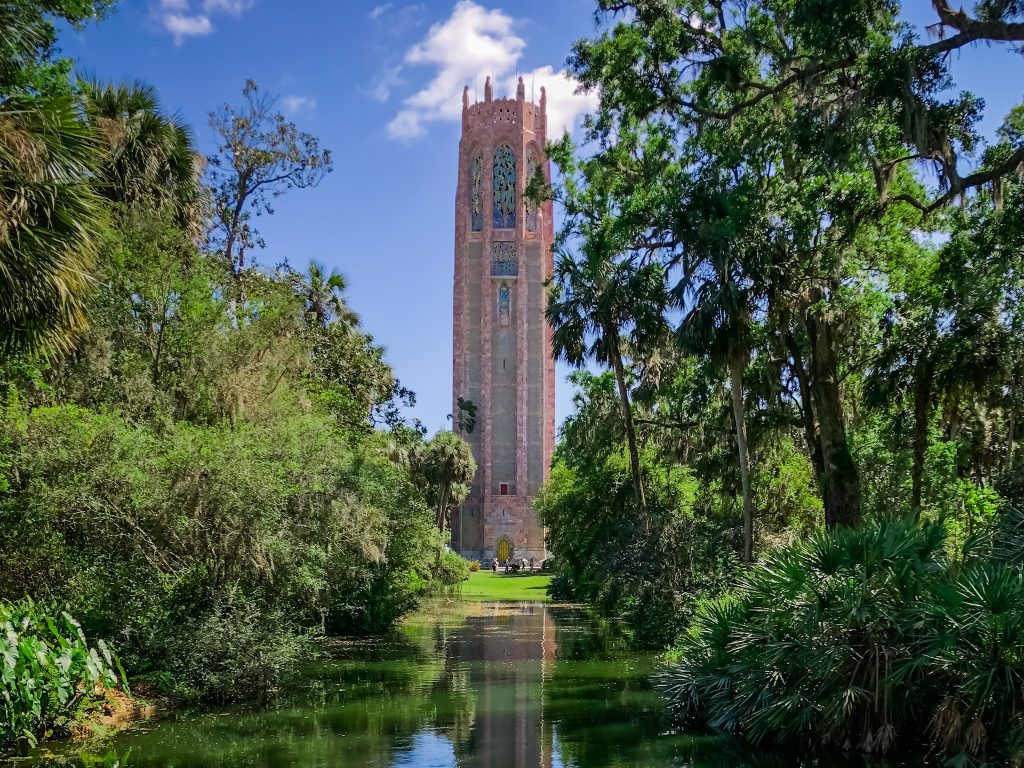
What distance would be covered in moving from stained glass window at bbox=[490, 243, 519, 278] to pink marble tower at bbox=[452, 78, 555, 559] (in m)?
0.09

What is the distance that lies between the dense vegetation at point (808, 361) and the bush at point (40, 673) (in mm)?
8059

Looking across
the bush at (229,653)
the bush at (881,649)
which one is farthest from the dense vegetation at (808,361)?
the bush at (229,653)

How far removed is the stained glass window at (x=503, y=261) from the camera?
87.4m

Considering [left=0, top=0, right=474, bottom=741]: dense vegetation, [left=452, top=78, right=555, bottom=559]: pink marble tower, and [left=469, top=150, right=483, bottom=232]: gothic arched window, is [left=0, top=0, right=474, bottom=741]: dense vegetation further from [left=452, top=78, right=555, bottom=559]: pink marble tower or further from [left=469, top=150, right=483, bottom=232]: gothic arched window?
[left=469, top=150, right=483, bottom=232]: gothic arched window

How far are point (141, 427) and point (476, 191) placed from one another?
75.0m

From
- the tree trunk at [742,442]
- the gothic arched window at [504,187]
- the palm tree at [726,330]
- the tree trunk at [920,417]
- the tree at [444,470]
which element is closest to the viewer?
the tree trunk at [920,417]

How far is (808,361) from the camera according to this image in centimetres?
2219

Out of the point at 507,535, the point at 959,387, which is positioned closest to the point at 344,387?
the point at 959,387

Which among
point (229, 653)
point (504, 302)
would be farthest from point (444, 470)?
point (229, 653)

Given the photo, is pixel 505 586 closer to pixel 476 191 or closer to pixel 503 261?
pixel 503 261

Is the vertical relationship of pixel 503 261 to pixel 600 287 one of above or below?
above

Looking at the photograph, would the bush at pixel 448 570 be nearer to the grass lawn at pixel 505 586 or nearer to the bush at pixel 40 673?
the grass lawn at pixel 505 586

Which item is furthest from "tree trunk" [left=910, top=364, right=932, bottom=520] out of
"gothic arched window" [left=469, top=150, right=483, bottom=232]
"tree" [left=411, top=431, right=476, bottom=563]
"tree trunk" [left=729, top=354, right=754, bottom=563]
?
"gothic arched window" [left=469, top=150, right=483, bottom=232]

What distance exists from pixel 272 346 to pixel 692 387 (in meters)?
11.6
